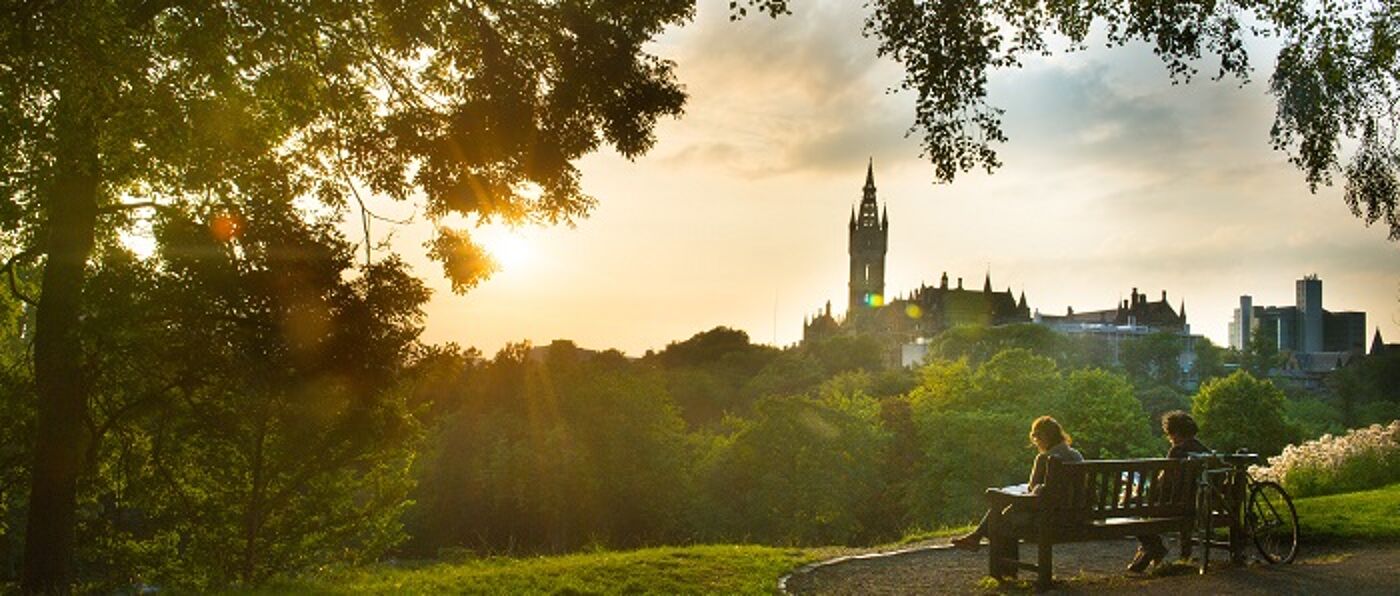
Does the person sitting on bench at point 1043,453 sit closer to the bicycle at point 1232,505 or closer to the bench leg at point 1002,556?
the bench leg at point 1002,556

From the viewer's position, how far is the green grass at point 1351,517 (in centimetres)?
1361

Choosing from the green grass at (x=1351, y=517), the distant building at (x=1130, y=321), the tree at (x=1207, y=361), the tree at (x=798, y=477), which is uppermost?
the distant building at (x=1130, y=321)

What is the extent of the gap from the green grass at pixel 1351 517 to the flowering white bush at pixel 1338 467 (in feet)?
15.2

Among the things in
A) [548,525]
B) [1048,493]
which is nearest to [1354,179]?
[1048,493]

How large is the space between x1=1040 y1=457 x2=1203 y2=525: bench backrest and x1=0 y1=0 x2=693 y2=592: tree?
5.34m

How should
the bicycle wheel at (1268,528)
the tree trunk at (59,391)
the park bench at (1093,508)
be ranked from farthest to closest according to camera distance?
the tree trunk at (59,391) → the bicycle wheel at (1268,528) → the park bench at (1093,508)

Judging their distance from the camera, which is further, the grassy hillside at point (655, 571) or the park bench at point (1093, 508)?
the grassy hillside at point (655, 571)

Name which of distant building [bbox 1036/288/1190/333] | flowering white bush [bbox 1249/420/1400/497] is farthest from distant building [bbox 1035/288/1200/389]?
flowering white bush [bbox 1249/420/1400/497]

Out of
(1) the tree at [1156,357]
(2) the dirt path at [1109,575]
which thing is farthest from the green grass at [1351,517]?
(1) the tree at [1156,357]

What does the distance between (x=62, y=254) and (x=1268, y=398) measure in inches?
2969

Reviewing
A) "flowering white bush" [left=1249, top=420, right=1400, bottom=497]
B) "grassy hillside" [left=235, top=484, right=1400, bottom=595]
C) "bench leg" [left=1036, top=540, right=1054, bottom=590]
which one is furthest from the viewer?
"flowering white bush" [left=1249, top=420, right=1400, bottom=497]

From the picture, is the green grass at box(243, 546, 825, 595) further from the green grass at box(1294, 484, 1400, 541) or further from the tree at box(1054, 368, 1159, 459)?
the tree at box(1054, 368, 1159, 459)

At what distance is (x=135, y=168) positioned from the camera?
1409cm

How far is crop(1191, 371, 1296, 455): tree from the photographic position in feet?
244
